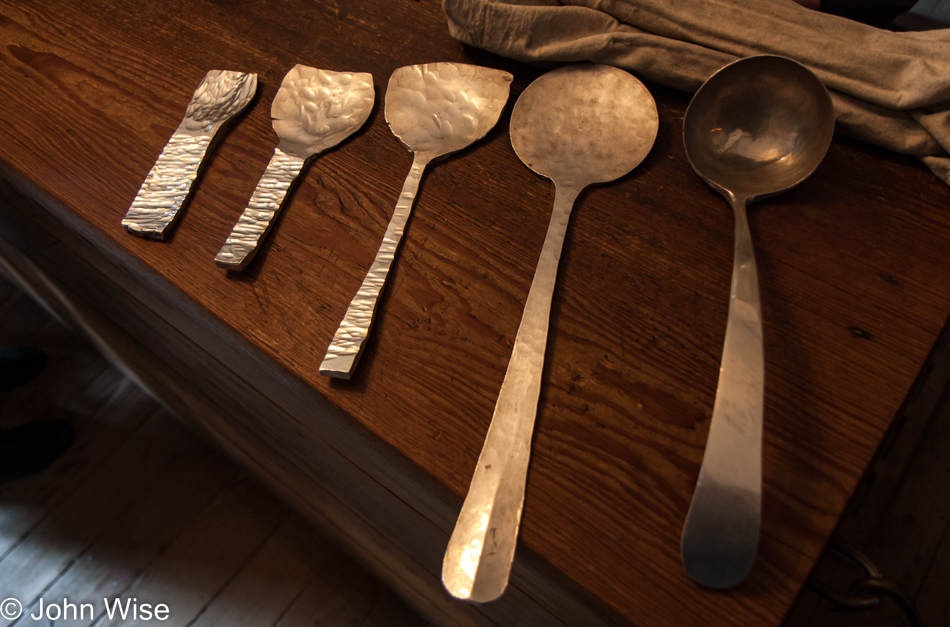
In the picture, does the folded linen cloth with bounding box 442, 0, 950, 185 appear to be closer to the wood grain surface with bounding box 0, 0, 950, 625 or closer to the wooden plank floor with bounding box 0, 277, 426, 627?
the wood grain surface with bounding box 0, 0, 950, 625

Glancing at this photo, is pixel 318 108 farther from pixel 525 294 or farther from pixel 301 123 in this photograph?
pixel 525 294

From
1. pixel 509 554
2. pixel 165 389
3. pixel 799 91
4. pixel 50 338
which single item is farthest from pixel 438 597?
pixel 50 338

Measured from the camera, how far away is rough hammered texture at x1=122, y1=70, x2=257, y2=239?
52 cm

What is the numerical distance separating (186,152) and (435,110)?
A: 0.25m

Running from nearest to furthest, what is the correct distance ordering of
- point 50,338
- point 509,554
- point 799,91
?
point 509,554 → point 799,91 → point 50,338

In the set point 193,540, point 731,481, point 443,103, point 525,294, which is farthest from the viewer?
point 193,540

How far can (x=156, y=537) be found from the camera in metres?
0.98

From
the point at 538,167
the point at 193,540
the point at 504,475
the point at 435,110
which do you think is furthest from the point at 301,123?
the point at 193,540

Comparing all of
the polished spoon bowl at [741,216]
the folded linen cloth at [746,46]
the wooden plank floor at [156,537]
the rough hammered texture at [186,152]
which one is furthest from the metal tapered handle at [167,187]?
the wooden plank floor at [156,537]

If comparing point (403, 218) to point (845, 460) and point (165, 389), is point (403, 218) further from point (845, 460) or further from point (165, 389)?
point (165, 389)

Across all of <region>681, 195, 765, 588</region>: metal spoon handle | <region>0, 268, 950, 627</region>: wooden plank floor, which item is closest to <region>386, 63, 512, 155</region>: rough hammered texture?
<region>681, 195, 765, 588</region>: metal spoon handle

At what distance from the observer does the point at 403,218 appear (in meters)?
0.50

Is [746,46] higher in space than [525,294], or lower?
higher

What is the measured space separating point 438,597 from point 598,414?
528 millimetres
